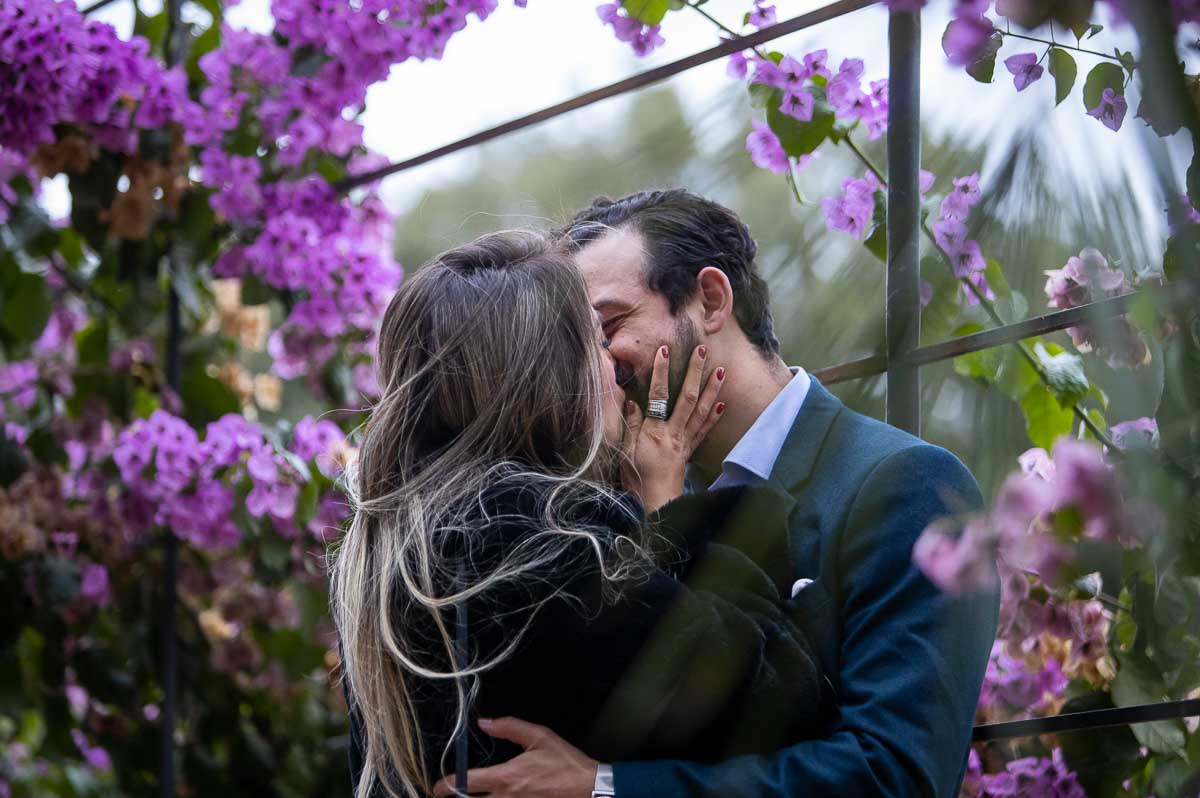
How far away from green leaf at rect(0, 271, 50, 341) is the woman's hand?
1.48 meters

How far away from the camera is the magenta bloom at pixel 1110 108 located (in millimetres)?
1077

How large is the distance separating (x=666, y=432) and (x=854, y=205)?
33cm

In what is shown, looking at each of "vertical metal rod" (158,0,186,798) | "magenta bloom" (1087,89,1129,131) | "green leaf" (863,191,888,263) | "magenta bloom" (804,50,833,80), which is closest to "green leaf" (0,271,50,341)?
"vertical metal rod" (158,0,186,798)

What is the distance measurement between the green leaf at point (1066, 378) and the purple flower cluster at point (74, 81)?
1687mm

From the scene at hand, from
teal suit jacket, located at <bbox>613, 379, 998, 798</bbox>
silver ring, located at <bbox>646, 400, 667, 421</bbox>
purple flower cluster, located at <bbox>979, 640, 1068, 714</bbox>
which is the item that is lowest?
purple flower cluster, located at <bbox>979, 640, 1068, 714</bbox>

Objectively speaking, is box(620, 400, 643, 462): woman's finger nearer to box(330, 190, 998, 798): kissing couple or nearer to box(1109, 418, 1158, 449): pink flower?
box(330, 190, 998, 798): kissing couple

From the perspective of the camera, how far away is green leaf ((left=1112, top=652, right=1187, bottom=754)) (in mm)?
1434

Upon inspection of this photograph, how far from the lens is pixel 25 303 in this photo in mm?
2674

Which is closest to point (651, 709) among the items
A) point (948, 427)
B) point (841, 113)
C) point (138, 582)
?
point (948, 427)

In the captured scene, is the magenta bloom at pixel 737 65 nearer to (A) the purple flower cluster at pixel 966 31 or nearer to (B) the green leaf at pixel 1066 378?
(B) the green leaf at pixel 1066 378

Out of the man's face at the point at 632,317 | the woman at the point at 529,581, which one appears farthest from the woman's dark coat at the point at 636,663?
the man's face at the point at 632,317

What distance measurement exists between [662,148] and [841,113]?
0.81 meters

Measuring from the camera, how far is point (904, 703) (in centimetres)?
122

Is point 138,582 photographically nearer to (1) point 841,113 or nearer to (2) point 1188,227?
(1) point 841,113
